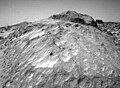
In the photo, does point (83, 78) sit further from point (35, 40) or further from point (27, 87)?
point (35, 40)

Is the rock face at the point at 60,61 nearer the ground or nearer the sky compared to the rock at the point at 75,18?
nearer the ground

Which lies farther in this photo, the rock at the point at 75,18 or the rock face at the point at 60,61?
the rock at the point at 75,18

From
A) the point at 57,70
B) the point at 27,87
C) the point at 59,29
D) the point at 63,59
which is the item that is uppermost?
the point at 59,29

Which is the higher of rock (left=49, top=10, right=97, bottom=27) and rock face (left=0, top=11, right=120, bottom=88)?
rock (left=49, top=10, right=97, bottom=27)

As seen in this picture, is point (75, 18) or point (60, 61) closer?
point (60, 61)

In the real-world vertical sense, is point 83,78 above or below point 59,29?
below

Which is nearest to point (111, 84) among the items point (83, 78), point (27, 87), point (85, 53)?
point (83, 78)

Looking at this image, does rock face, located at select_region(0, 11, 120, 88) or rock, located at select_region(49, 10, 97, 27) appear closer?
rock face, located at select_region(0, 11, 120, 88)

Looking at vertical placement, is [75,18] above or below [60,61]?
above
